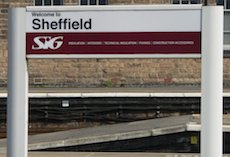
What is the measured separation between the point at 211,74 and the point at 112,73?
18.4m

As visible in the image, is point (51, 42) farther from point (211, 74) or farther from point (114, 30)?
point (211, 74)

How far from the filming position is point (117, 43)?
722 cm

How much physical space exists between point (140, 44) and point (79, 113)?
37.7 ft

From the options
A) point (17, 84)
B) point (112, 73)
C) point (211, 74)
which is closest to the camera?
point (211, 74)

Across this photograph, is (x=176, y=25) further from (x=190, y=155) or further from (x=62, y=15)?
(x=190, y=155)

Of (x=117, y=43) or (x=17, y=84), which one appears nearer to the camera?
(x=117, y=43)

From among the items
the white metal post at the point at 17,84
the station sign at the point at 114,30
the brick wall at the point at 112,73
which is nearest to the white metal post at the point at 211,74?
the station sign at the point at 114,30

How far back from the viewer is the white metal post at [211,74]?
710 centimetres

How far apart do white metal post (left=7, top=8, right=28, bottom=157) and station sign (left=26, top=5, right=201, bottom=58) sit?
0.10 m

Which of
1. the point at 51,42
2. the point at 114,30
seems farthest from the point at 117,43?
the point at 51,42

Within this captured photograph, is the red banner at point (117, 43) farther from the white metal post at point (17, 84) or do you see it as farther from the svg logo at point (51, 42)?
the white metal post at point (17, 84)

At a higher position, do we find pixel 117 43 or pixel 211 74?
pixel 117 43

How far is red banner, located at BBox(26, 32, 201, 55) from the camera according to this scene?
715 cm

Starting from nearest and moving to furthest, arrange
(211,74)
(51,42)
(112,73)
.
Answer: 1. (211,74)
2. (51,42)
3. (112,73)
